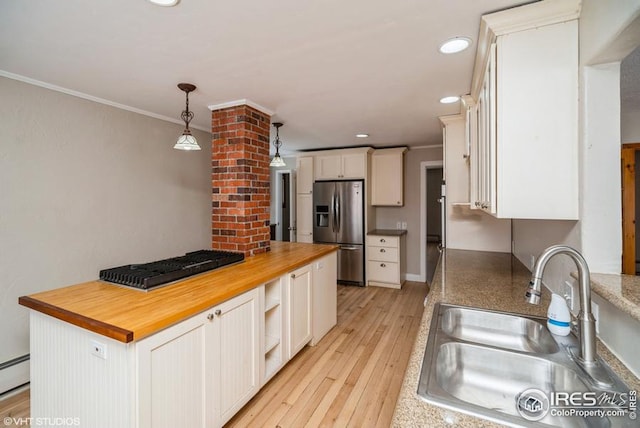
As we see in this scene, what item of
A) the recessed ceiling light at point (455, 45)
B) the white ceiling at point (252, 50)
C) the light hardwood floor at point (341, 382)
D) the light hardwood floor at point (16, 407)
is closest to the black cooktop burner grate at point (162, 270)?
the light hardwood floor at point (341, 382)

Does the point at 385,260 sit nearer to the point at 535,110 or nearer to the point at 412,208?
the point at 412,208

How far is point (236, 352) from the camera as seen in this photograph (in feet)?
5.64

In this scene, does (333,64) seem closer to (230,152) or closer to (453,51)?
(453,51)

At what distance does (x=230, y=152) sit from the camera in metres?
2.61

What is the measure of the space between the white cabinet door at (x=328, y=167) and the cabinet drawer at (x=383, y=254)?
4.51 feet

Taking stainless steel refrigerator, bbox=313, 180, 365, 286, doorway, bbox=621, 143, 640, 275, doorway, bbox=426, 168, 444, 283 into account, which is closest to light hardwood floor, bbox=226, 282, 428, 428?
stainless steel refrigerator, bbox=313, 180, 365, 286

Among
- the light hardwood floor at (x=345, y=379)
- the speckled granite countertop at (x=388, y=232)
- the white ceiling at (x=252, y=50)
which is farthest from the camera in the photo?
the speckled granite countertop at (x=388, y=232)

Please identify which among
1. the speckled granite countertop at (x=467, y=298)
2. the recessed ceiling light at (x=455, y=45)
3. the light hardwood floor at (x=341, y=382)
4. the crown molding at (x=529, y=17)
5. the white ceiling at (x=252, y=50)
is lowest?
the light hardwood floor at (x=341, y=382)

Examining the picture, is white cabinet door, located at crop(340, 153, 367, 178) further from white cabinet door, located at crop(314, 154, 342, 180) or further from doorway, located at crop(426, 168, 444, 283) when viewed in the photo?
doorway, located at crop(426, 168, 444, 283)

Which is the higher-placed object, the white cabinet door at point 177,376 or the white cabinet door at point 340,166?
the white cabinet door at point 340,166

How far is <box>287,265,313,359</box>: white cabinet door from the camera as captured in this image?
7.53 ft

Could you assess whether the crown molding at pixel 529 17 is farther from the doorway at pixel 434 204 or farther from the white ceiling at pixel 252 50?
the doorway at pixel 434 204

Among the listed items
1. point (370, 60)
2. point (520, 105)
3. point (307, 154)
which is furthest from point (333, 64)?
point (307, 154)

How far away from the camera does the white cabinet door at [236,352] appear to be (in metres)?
1.59
